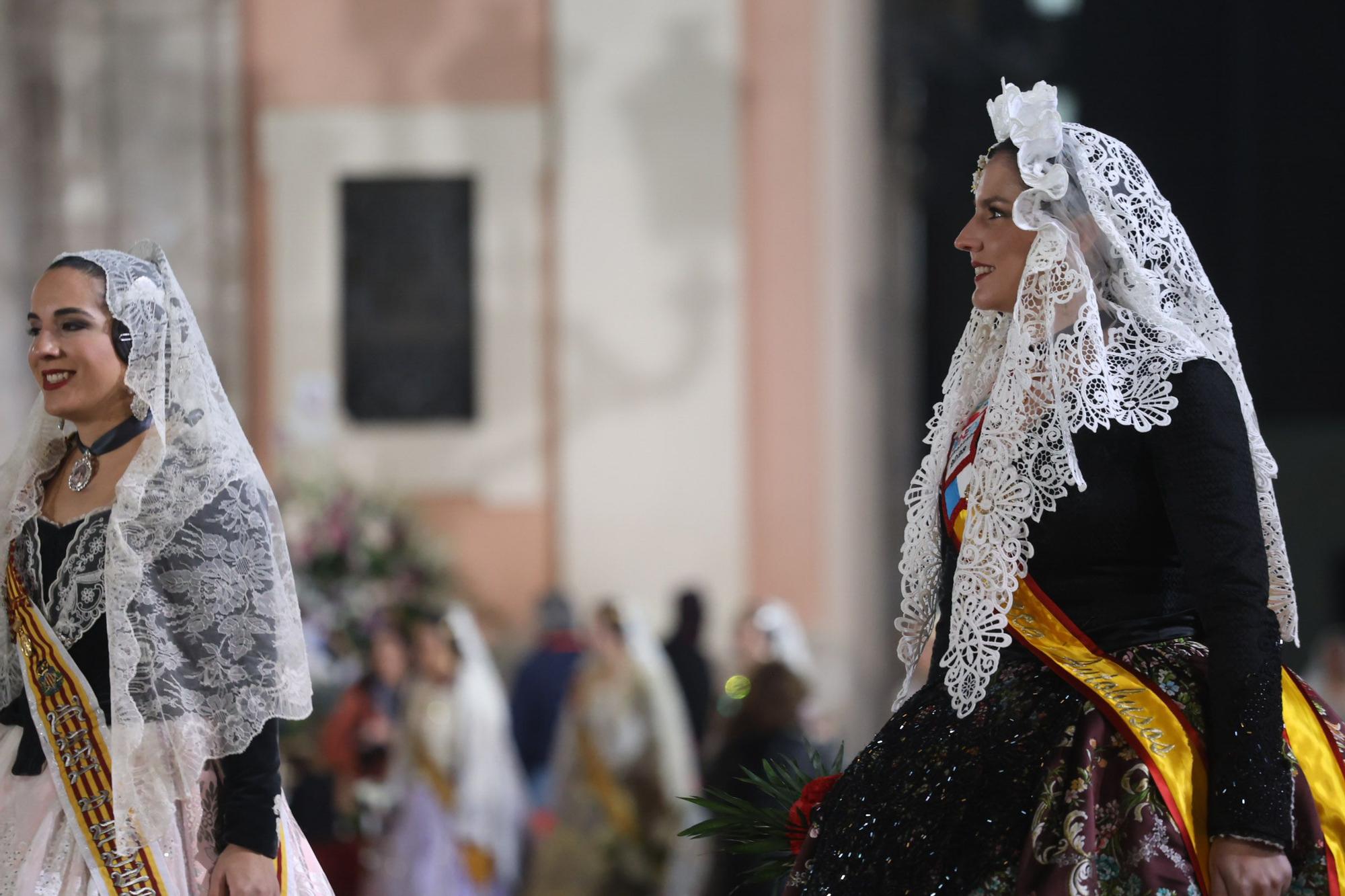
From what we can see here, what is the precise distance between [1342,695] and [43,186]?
689 cm

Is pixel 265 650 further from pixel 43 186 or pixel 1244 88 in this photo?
pixel 1244 88

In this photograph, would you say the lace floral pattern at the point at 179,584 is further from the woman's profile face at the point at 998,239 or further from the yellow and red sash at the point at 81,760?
the woman's profile face at the point at 998,239

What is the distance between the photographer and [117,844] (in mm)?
2715

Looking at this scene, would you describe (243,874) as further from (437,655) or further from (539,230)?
(539,230)

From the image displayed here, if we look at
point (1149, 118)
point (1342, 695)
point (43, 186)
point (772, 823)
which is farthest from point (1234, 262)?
point (772, 823)

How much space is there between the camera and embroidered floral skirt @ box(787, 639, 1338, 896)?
238cm

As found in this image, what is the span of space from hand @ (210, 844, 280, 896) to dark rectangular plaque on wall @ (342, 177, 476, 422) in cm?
725

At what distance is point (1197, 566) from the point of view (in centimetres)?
242

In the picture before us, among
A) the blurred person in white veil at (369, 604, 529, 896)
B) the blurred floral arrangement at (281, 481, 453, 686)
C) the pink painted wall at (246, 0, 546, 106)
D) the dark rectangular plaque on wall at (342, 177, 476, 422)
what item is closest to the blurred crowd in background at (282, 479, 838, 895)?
the blurred person in white veil at (369, 604, 529, 896)

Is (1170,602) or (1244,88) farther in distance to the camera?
(1244,88)

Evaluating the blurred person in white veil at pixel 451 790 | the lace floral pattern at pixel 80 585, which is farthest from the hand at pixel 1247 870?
the blurred person in white veil at pixel 451 790

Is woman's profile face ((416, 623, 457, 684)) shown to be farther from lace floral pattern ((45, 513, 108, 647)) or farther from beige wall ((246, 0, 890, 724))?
lace floral pattern ((45, 513, 108, 647))

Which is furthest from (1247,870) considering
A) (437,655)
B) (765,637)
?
(437,655)

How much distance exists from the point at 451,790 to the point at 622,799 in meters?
0.65
